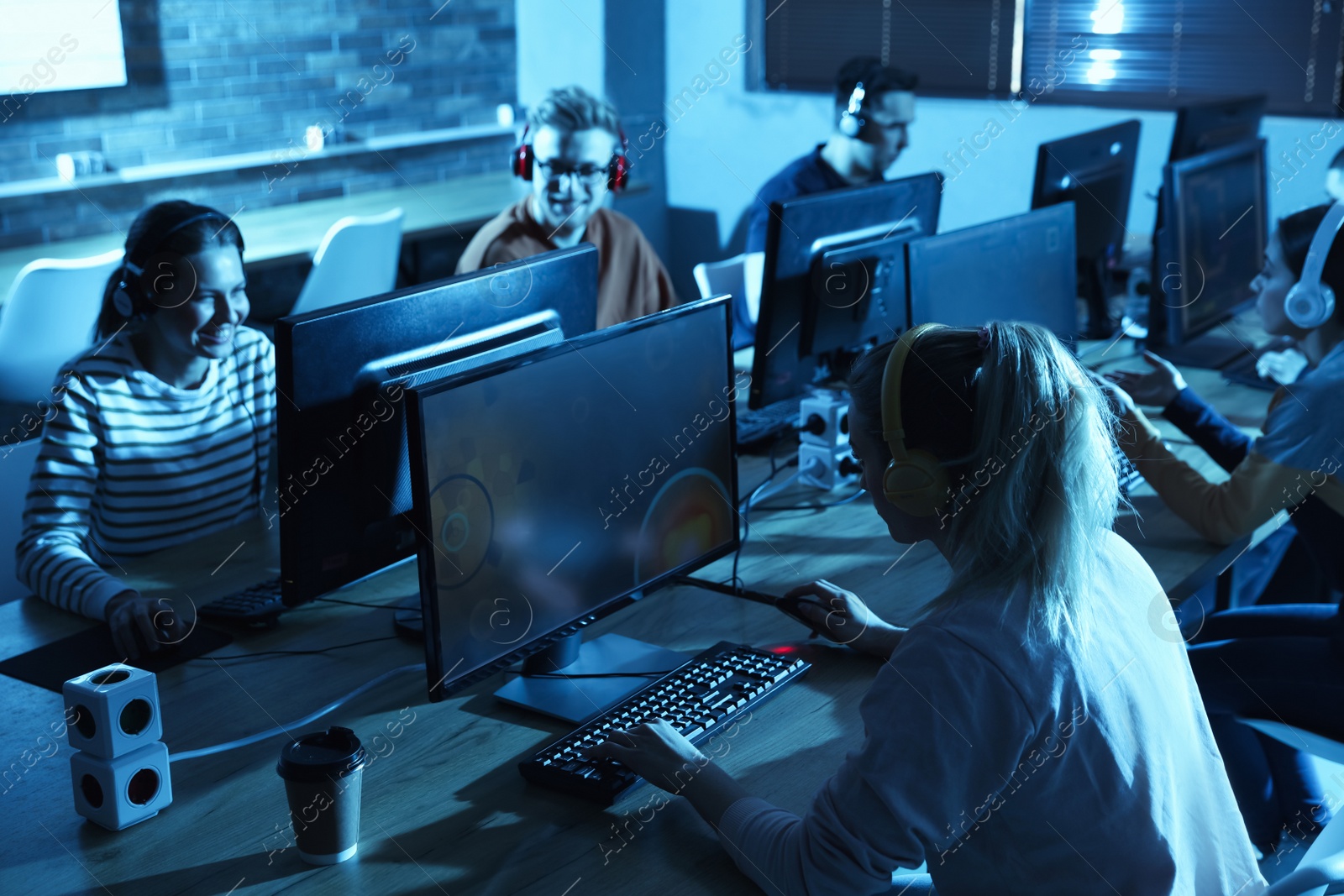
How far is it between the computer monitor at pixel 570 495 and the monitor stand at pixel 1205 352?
1710 mm

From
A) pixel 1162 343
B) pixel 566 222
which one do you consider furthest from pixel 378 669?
pixel 1162 343

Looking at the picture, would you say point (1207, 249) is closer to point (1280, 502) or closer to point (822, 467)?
point (1280, 502)

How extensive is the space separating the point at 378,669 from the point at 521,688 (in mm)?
191

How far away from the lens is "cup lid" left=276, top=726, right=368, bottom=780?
1.11m

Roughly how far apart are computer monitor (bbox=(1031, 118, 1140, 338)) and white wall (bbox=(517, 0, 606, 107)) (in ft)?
7.57

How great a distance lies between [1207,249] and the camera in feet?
9.16

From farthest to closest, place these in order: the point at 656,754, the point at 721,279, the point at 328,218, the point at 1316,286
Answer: the point at 328,218 → the point at 721,279 → the point at 1316,286 → the point at 656,754

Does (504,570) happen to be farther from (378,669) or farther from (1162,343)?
(1162,343)

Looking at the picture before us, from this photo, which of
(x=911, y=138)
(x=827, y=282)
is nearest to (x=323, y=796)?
(x=827, y=282)

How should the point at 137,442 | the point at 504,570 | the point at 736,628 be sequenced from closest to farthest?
the point at 504,570, the point at 736,628, the point at 137,442

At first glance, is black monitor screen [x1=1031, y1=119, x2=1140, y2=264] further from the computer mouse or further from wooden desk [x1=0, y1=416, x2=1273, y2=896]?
the computer mouse

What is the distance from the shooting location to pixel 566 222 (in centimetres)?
284

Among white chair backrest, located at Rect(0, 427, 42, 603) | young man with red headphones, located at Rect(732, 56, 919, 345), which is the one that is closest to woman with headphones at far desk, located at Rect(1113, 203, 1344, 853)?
young man with red headphones, located at Rect(732, 56, 919, 345)

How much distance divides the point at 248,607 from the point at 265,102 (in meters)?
3.38
